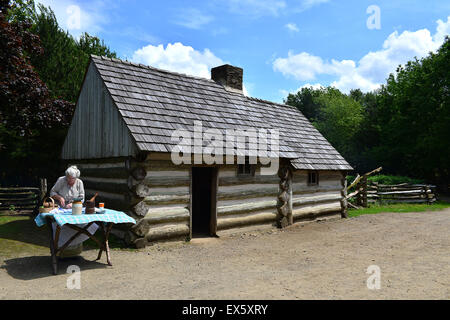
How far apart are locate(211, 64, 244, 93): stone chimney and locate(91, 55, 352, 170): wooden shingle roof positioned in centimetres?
34

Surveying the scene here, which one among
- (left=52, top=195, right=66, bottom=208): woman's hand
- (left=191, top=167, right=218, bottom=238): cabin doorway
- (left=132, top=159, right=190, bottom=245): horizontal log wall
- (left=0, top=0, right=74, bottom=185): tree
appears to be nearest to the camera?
(left=52, top=195, right=66, bottom=208): woman's hand

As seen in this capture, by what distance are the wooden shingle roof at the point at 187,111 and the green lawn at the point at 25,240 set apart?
265cm

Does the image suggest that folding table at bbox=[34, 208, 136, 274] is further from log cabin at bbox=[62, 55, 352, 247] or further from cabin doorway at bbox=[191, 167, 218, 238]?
cabin doorway at bbox=[191, 167, 218, 238]

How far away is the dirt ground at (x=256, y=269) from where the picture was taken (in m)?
5.00

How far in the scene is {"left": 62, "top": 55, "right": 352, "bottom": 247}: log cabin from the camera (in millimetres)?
8281

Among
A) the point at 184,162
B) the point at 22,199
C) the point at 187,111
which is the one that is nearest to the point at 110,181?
the point at 184,162

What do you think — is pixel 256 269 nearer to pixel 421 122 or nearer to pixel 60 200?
pixel 60 200

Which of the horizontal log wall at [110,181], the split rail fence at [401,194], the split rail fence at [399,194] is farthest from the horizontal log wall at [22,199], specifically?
the split rail fence at [401,194]

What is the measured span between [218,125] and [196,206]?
3262 millimetres

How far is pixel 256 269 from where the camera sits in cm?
642

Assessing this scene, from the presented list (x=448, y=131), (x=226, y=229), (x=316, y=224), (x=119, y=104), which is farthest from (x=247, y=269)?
(x=448, y=131)

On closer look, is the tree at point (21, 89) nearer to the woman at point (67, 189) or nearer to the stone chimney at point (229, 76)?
the stone chimney at point (229, 76)

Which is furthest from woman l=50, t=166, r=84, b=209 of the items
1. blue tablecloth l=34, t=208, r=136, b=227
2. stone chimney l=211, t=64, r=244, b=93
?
stone chimney l=211, t=64, r=244, b=93

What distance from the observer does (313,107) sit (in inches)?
1976
